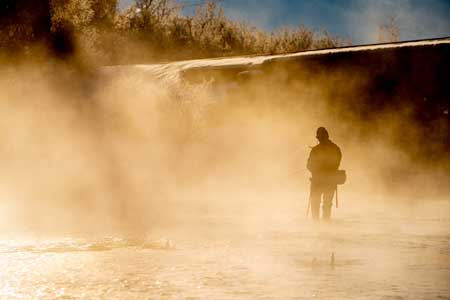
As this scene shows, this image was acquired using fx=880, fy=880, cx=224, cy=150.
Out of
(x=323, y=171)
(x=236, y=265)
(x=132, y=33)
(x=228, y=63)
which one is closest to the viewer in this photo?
(x=236, y=265)

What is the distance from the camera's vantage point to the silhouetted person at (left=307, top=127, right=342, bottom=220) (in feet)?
51.3

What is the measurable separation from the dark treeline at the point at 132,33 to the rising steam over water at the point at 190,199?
3.47 metres

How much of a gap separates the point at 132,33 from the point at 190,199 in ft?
88.5

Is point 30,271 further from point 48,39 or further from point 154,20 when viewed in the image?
point 154,20

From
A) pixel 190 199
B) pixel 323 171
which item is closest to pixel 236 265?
pixel 323 171

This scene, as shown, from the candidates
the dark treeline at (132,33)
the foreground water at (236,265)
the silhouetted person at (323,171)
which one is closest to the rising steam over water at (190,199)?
the foreground water at (236,265)

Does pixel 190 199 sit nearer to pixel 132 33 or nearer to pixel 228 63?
pixel 228 63

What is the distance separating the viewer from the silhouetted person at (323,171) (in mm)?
15648

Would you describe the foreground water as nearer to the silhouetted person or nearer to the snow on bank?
the silhouetted person

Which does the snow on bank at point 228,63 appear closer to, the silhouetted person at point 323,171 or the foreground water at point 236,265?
the silhouetted person at point 323,171

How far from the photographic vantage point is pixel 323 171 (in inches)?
619

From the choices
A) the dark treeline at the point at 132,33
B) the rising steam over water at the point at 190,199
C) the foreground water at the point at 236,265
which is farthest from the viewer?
the dark treeline at the point at 132,33

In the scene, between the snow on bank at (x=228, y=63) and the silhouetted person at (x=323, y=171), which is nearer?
the silhouetted person at (x=323, y=171)

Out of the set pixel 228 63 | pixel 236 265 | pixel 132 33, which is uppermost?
pixel 132 33
